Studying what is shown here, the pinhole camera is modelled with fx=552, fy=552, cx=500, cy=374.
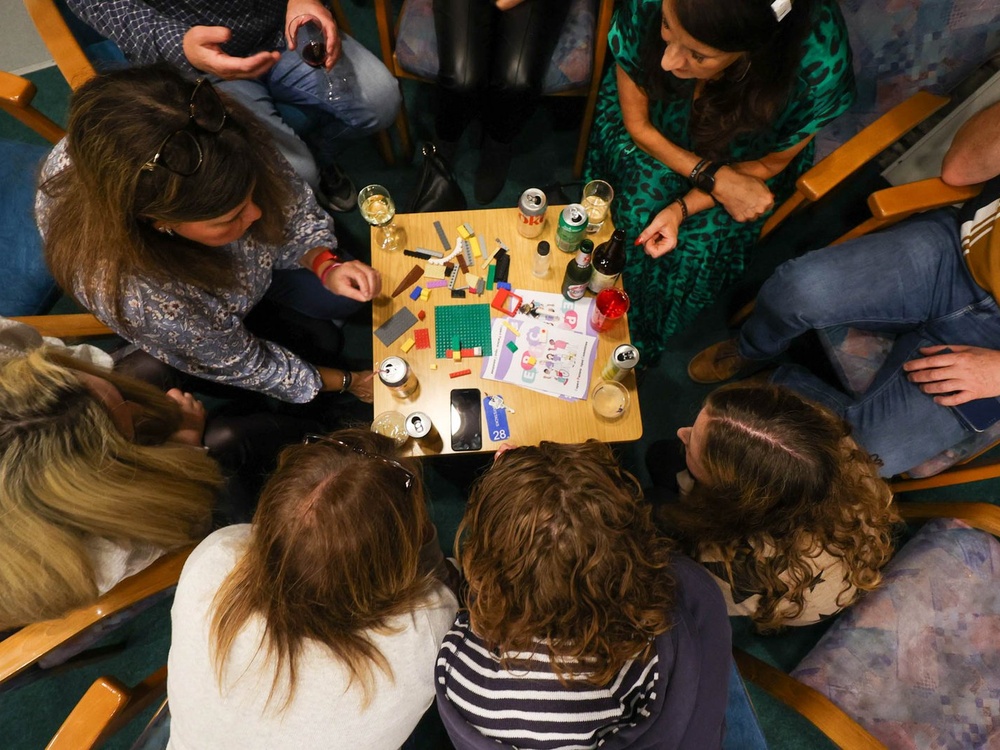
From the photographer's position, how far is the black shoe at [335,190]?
7.04 ft

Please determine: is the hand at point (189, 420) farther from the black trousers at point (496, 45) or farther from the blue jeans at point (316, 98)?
the black trousers at point (496, 45)

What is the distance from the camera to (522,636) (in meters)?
0.93

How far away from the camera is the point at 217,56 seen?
149 centimetres

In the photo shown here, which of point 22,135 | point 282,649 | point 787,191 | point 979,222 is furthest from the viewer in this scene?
point 22,135

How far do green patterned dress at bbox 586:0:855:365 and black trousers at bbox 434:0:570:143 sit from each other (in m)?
0.24

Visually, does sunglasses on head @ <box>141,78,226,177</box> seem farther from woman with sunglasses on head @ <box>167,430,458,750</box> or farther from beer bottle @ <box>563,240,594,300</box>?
beer bottle @ <box>563,240,594,300</box>

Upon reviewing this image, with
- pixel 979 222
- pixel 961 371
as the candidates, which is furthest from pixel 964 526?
pixel 979 222

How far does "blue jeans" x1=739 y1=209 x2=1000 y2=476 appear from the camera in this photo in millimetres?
1459

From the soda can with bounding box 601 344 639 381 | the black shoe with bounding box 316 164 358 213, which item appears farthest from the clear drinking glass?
the black shoe with bounding box 316 164 358 213

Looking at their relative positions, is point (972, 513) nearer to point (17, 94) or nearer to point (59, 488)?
point (59, 488)

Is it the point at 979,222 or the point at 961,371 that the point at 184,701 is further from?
the point at 979,222

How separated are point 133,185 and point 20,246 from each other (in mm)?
935

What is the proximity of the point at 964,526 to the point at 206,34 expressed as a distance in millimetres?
2300

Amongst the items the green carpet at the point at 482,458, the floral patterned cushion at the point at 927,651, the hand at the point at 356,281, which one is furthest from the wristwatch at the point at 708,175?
the floral patterned cushion at the point at 927,651
